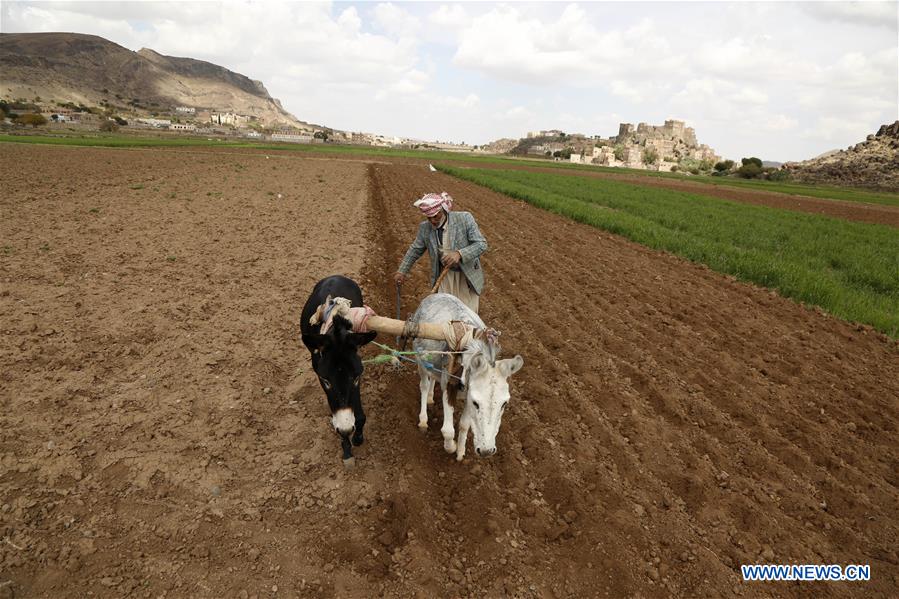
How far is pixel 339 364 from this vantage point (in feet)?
13.4

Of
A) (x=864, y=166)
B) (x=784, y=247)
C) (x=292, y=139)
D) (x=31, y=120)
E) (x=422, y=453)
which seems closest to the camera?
(x=422, y=453)

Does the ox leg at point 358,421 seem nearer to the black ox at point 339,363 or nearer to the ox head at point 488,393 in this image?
the black ox at point 339,363

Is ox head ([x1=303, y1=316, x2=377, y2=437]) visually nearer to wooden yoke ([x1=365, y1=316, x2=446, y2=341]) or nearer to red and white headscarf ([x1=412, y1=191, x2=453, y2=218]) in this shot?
wooden yoke ([x1=365, y1=316, x2=446, y2=341])

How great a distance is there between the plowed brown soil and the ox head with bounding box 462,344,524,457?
106 cm

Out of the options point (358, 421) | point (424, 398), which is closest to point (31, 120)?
point (358, 421)

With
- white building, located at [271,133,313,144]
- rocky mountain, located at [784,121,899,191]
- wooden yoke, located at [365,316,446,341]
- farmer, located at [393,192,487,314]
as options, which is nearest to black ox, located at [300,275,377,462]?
wooden yoke, located at [365,316,446,341]

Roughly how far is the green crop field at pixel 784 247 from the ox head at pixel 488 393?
9678mm

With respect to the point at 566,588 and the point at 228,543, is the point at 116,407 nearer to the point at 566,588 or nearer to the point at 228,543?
the point at 228,543

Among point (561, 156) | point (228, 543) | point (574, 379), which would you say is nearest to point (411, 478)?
point (228, 543)

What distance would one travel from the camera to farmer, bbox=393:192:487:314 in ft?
17.5

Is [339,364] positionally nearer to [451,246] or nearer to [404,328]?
[404,328]

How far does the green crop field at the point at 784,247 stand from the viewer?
1048 cm

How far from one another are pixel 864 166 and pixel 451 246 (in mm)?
111361

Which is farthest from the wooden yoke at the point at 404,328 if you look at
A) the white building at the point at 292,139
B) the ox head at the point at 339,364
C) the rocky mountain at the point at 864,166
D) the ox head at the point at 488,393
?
the white building at the point at 292,139
